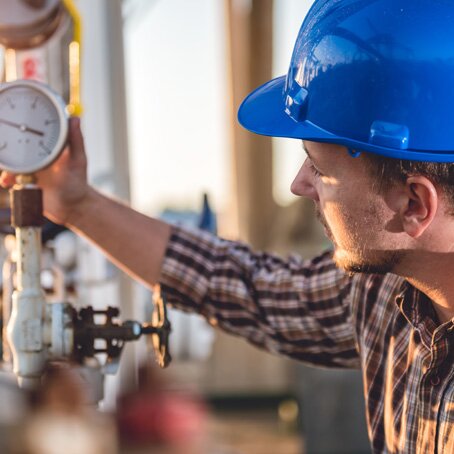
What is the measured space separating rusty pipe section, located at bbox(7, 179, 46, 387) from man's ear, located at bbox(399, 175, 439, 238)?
2.51 ft

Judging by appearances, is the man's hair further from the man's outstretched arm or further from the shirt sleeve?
the man's outstretched arm

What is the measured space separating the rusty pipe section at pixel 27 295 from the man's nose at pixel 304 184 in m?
0.55

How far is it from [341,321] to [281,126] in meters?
0.57

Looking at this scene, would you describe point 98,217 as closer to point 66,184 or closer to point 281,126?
point 66,184

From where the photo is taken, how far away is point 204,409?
6.80 metres

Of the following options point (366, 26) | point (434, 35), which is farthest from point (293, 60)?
point (434, 35)

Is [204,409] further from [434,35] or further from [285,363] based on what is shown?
[434,35]

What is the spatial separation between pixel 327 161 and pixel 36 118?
25.5 inches

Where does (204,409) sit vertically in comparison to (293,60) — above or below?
below

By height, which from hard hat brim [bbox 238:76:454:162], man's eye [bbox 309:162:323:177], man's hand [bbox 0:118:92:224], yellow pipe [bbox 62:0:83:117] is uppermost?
yellow pipe [bbox 62:0:83:117]

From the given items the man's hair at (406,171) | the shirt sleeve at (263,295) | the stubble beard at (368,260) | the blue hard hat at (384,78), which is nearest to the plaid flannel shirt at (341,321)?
the shirt sleeve at (263,295)

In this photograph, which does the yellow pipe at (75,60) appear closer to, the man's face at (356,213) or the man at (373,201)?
the man at (373,201)

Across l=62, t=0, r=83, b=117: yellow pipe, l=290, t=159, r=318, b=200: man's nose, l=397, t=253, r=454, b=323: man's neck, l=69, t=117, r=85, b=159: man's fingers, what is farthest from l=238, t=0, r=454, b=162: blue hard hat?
l=62, t=0, r=83, b=117: yellow pipe

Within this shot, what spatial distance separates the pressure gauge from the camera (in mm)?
1849
